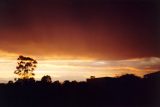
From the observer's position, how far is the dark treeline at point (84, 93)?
7773mm

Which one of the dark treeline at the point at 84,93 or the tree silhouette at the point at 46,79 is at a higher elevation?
the tree silhouette at the point at 46,79

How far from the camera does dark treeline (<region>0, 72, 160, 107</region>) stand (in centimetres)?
777

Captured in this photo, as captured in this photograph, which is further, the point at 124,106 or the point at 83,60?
the point at 83,60

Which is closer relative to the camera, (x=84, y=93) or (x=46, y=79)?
(x=84, y=93)

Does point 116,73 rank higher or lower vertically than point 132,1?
lower

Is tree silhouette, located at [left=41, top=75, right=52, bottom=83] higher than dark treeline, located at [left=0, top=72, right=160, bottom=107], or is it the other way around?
tree silhouette, located at [left=41, top=75, right=52, bottom=83]

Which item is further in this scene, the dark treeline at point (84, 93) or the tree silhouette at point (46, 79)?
the tree silhouette at point (46, 79)

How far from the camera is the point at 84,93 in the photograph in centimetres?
802

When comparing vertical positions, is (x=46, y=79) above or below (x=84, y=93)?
above

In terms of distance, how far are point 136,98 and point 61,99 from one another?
3.99 feet

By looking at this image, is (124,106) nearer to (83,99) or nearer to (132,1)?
(83,99)

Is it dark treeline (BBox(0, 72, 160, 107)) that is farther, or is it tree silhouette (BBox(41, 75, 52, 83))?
tree silhouette (BBox(41, 75, 52, 83))

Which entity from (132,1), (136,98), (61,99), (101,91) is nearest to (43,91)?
(61,99)

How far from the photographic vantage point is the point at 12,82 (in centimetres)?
827
